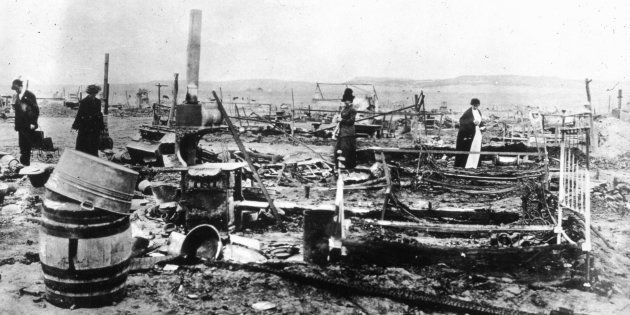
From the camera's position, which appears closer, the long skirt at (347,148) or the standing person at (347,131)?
the standing person at (347,131)

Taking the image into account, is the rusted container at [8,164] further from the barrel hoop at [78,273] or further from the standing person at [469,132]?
the standing person at [469,132]

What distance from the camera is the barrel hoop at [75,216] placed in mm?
3707

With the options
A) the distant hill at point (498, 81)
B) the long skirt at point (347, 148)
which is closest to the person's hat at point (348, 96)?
the long skirt at point (347, 148)

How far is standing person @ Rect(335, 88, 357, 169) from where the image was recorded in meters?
11.1

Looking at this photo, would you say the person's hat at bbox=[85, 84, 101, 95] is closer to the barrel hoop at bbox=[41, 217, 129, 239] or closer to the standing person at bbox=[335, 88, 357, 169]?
the barrel hoop at bbox=[41, 217, 129, 239]

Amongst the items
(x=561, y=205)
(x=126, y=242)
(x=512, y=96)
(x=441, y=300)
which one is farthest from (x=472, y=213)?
(x=512, y=96)

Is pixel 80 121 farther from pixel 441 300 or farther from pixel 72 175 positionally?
pixel 441 300

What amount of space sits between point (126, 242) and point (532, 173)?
7035 millimetres

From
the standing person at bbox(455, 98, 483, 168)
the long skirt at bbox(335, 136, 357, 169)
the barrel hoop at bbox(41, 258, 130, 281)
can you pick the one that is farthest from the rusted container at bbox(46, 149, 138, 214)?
the standing person at bbox(455, 98, 483, 168)

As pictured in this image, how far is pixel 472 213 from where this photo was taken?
278 inches

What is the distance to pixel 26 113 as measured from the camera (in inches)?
404

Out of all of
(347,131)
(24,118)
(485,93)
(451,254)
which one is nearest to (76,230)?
(451,254)

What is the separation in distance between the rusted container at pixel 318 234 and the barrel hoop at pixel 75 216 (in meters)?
2.13

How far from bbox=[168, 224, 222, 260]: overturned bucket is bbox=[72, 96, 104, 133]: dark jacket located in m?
4.13
